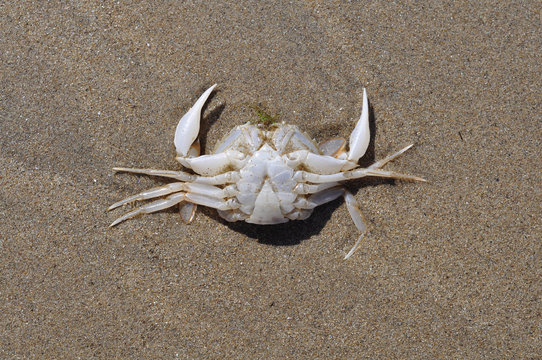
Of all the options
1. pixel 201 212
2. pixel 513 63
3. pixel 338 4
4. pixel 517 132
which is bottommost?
pixel 201 212

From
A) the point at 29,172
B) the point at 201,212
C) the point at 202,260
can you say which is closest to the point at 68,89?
the point at 29,172

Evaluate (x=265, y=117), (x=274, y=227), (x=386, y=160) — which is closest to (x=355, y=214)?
(x=386, y=160)

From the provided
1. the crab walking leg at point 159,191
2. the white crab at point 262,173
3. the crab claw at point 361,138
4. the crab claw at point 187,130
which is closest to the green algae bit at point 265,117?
the white crab at point 262,173

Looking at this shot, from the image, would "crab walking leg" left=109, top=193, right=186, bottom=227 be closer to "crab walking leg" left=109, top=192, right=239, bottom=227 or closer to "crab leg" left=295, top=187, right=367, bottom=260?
"crab walking leg" left=109, top=192, right=239, bottom=227

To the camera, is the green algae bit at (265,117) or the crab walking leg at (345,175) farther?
the green algae bit at (265,117)

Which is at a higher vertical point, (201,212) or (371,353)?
(201,212)

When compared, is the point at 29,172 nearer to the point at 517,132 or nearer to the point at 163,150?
the point at 163,150

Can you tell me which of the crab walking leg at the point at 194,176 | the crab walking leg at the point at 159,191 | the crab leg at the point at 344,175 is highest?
the crab leg at the point at 344,175

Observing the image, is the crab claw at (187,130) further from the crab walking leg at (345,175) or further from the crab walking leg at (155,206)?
the crab walking leg at (345,175)
